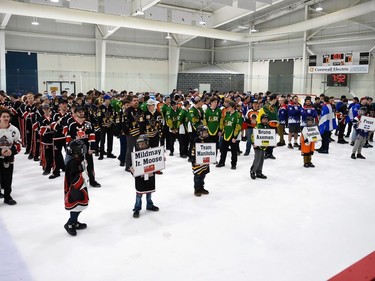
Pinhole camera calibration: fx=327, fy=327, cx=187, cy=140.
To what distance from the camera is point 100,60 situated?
944 inches

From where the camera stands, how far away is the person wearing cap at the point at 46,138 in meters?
6.75

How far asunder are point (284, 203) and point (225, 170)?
233cm

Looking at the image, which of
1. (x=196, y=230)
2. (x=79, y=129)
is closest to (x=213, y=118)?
(x=79, y=129)

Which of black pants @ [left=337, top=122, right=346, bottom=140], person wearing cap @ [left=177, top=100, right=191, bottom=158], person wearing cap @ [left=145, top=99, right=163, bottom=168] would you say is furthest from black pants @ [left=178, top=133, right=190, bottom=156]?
black pants @ [left=337, top=122, right=346, bottom=140]

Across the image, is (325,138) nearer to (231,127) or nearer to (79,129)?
(231,127)

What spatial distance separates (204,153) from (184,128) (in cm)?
330

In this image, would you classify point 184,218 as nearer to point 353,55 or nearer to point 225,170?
point 225,170

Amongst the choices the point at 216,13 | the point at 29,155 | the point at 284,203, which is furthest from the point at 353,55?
the point at 29,155

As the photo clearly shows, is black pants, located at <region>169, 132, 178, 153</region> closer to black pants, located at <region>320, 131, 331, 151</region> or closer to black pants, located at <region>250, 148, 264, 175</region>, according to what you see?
black pants, located at <region>250, 148, 264, 175</region>

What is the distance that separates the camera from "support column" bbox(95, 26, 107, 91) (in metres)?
22.9

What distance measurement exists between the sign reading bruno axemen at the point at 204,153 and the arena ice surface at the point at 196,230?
67cm

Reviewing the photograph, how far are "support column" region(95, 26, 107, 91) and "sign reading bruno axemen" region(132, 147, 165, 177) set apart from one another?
19.2m

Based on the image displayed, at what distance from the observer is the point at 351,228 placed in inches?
179

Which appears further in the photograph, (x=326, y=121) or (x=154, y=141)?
(x=326, y=121)
